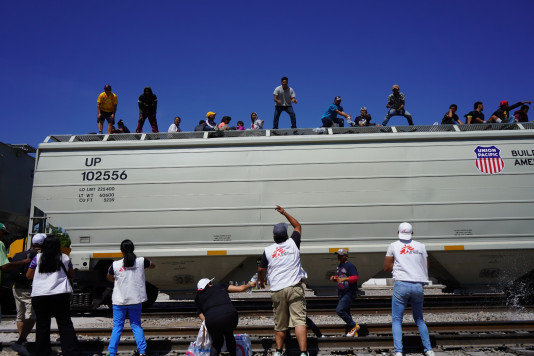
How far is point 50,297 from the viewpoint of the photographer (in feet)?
16.4

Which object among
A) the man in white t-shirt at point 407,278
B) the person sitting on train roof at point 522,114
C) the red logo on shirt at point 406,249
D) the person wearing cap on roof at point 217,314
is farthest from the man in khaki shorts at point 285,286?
the person sitting on train roof at point 522,114

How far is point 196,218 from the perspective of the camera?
320 inches

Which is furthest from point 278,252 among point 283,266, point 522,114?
point 522,114

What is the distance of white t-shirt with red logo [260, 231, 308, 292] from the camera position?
4.83 m

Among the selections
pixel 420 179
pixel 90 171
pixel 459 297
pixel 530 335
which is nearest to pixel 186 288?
pixel 90 171

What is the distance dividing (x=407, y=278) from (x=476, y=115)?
6.32 m

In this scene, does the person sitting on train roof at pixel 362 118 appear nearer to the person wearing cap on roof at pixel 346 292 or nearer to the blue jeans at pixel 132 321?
the person wearing cap on roof at pixel 346 292

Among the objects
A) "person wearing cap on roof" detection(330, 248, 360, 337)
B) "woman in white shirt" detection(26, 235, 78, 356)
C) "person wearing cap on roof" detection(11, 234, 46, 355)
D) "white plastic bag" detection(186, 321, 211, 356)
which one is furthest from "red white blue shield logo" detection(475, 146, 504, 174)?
"person wearing cap on roof" detection(11, 234, 46, 355)

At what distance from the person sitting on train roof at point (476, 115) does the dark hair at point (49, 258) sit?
8999 mm

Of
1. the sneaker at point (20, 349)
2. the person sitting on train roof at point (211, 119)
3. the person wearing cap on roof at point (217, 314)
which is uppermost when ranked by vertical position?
the person sitting on train roof at point (211, 119)

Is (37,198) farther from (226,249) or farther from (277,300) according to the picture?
(277,300)

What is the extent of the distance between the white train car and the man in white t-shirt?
3.05m

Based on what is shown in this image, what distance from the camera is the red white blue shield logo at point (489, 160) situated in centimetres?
824

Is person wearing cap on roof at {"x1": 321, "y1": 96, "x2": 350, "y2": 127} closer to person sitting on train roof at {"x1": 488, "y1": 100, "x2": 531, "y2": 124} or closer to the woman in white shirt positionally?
person sitting on train roof at {"x1": 488, "y1": 100, "x2": 531, "y2": 124}
